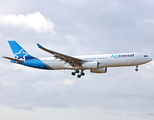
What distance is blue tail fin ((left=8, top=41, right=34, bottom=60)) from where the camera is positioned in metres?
68.1

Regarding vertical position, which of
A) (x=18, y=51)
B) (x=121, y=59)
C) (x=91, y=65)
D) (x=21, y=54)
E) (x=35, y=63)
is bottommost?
(x=91, y=65)

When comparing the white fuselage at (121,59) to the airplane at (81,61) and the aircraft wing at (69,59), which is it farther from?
the aircraft wing at (69,59)

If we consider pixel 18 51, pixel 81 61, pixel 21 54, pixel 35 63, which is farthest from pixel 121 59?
pixel 18 51

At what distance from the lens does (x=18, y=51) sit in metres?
69.5

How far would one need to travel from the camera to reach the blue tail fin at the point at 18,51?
223 feet

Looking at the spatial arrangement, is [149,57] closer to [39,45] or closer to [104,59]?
[104,59]

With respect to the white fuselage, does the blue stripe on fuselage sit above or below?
below

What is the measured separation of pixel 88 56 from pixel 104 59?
377cm

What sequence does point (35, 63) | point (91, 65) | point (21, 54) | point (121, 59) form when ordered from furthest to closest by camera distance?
point (21, 54)
point (35, 63)
point (91, 65)
point (121, 59)

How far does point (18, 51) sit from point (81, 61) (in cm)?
1644

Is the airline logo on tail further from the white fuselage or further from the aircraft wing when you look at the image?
the white fuselage

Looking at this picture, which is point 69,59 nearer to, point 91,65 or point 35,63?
point 91,65

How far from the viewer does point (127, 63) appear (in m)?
60.1

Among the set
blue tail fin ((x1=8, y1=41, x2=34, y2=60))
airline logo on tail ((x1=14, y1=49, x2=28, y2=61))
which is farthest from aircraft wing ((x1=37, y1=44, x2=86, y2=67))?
airline logo on tail ((x1=14, y1=49, x2=28, y2=61))
